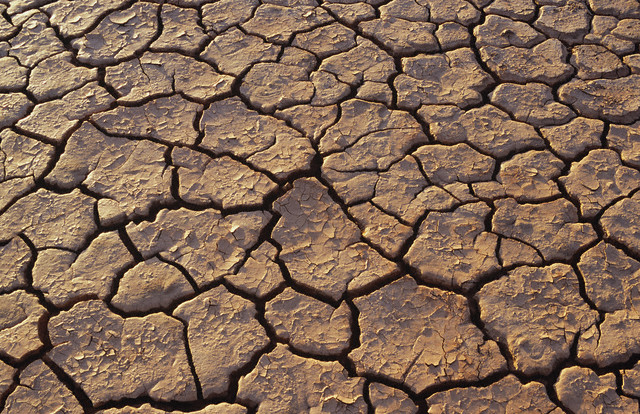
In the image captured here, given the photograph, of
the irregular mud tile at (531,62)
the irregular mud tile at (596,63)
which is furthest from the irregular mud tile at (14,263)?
the irregular mud tile at (596,63)

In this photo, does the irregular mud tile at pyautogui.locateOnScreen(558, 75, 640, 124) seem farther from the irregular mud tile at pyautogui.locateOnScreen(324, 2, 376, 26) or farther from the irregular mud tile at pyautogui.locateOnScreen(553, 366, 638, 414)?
the irregular mud tile at pyautogui.locateOnScreen(553, 366, 638, 414)

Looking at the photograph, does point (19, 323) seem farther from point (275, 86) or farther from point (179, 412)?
point (275, 86)

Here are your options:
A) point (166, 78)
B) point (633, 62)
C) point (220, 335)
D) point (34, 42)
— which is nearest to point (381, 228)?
point (220, 335)

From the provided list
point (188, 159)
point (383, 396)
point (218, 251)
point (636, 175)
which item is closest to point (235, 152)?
point (188, 159)

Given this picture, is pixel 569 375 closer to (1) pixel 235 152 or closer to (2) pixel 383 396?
(2) pixel 383 396

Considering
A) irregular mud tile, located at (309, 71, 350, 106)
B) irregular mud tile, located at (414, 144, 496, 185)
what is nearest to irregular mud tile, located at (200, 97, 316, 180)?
irregular mud tile, located at (309, 71, 350, 106)
